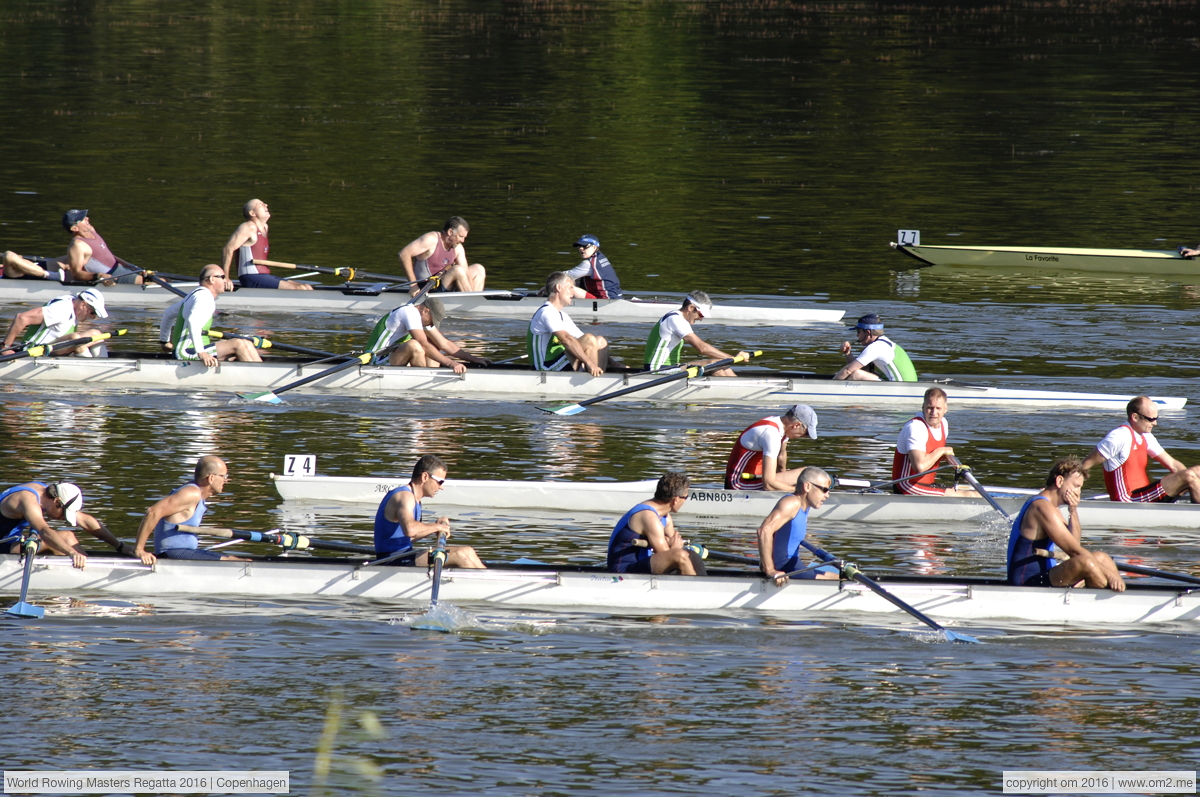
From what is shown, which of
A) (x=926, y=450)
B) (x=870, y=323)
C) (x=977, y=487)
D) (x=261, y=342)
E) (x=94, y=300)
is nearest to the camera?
(x=977, y=487)

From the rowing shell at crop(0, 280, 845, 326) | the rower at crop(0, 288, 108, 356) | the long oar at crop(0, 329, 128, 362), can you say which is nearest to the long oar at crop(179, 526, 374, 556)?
the long oar at crop(0, 329, 128, 362)

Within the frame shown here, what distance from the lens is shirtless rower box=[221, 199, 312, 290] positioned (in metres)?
25.1

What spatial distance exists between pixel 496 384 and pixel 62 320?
5.31m

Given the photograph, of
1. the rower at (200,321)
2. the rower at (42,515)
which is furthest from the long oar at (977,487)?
the rower at (200,321)

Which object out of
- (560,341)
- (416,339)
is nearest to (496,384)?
(560,341)

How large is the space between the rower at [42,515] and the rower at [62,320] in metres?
7.68

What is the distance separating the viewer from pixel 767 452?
15.8 meters

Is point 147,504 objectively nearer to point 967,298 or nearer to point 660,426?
point 660,426

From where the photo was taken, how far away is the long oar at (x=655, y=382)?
776 inches

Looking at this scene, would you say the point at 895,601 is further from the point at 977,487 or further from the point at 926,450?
the point at 926,450

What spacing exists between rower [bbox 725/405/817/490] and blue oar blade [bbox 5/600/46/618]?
6.34 m

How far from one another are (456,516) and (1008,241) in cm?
1898

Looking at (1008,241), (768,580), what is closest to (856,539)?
(768,580)

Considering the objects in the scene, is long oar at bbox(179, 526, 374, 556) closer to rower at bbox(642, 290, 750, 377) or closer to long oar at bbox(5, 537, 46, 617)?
long oar at bbox(5, 537, 46, 617)
